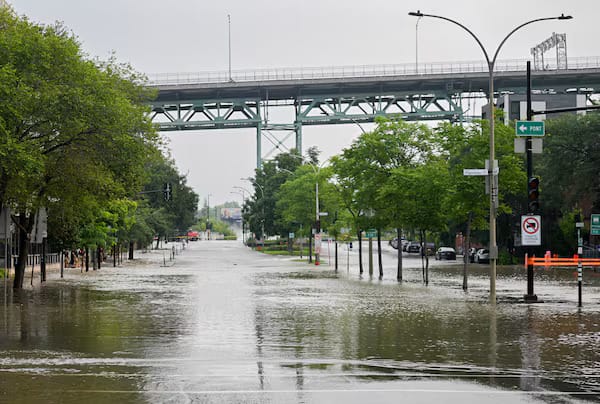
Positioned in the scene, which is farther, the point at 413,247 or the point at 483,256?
the point at 413,247

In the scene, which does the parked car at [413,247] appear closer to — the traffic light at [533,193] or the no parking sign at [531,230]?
the no parking sign at [531,230]

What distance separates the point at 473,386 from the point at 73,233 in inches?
1699

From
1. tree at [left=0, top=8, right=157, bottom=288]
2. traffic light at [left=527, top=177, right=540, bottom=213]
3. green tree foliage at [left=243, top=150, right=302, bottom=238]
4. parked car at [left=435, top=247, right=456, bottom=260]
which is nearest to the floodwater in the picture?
traffic light at [left=527, top=177, right=540, bottom=213]

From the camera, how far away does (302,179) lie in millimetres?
74438

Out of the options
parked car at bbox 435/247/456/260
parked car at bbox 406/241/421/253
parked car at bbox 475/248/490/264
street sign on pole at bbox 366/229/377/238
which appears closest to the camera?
street sign on pole at bbox 366/229/377/238

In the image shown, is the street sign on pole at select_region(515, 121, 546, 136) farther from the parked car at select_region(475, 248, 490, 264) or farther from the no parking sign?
the parked car at select_region(475, 248, 490, 264)

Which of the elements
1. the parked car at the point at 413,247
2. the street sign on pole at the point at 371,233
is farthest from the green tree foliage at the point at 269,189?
the street sign on pole at the point at 371,233

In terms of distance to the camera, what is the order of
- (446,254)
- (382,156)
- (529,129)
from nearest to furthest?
(529,129), (382,156), (446,254)

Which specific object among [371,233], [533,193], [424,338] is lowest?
[424,338]

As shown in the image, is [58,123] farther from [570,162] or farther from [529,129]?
[570,162]

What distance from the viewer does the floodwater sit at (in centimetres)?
1148

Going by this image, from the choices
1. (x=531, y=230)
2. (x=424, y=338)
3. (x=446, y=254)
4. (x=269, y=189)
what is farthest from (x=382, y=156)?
(x=269, y=189)

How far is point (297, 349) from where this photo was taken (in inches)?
632

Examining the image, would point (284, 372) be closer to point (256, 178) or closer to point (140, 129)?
point (140, 129)
